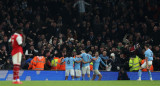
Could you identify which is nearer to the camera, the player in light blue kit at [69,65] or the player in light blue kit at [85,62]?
the player in light blue kit at [69,65]

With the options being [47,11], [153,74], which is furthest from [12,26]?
[153,74]

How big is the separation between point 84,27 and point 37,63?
5.92 meters

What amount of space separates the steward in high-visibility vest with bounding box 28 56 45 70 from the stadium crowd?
39 centimetres

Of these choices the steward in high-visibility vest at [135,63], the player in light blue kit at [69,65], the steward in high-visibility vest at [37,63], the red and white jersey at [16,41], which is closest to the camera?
the red and white jersey at [16,41]

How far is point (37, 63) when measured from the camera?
24547 mm

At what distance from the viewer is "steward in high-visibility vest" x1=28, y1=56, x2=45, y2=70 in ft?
80.2

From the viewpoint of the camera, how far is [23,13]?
2834 centimetres

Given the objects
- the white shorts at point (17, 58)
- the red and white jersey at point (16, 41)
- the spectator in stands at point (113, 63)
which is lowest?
the spectator in stands at point (113, 63)

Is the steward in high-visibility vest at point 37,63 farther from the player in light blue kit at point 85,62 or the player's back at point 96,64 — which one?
the player's back at point 96,64

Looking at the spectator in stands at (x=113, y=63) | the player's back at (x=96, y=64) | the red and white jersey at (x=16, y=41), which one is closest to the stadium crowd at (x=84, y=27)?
the spectator in stands at (x=113, y=63)

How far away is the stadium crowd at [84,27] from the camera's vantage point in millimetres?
25641

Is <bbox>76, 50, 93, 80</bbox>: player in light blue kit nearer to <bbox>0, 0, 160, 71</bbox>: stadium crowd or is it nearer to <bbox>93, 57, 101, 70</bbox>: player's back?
<bbox>93, 57, 101, 70</bbox>: player's back

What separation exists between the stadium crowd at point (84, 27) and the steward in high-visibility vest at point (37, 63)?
0.39m

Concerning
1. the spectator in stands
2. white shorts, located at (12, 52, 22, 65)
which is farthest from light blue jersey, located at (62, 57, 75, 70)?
white shorts, located at (12, 52, 22, 65)
